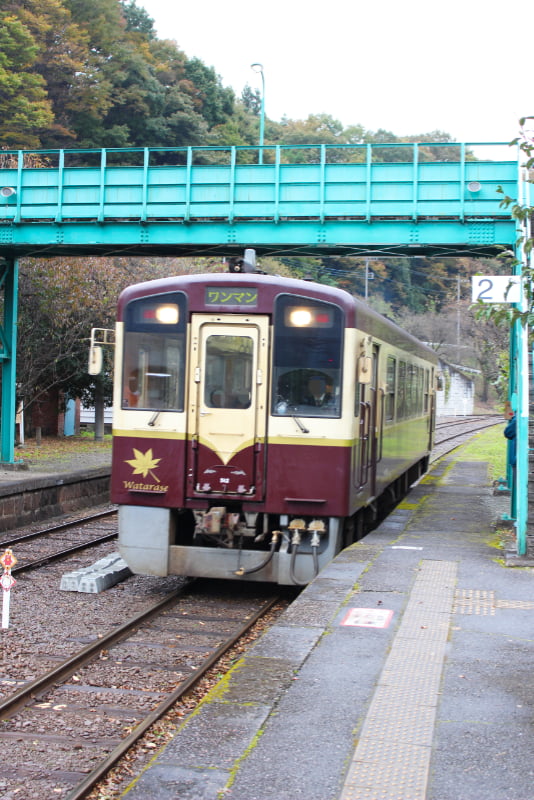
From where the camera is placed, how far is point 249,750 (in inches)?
167

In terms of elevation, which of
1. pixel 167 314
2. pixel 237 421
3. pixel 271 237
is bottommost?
pixel 237 421

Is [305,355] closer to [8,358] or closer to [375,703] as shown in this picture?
[375,703]

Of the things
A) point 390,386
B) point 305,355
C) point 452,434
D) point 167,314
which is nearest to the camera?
point 305,355

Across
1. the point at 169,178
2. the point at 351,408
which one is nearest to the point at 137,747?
the point at 351,408

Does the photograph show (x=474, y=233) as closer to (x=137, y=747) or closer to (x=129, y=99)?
(x=137, y=747)

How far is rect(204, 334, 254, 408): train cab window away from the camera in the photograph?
8820mm

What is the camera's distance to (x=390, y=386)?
40.1 feet

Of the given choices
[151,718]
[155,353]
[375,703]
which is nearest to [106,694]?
[151,718]

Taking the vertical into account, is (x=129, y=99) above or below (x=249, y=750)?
above

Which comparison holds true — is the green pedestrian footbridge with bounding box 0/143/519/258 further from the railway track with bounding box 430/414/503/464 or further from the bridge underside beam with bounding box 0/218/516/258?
the railway track with bounding box 430/414/503/464

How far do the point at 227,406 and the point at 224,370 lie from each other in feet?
1.15

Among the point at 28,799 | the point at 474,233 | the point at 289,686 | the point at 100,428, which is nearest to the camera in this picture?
the point at 28,799

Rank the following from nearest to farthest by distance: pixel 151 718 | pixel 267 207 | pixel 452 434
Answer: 1. pixel 151 718
2. pixel 267 207
3. pixel 452 434

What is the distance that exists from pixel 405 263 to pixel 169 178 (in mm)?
54890
